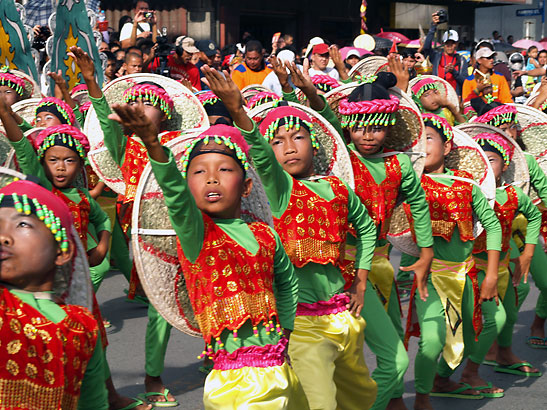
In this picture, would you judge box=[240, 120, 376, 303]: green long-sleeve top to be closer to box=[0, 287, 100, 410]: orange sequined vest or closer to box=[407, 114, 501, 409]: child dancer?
box=[407, 114, 501, 409]: child dancer

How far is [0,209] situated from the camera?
268 cm

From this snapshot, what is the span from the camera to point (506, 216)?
5.92m

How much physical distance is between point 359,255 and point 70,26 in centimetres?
592

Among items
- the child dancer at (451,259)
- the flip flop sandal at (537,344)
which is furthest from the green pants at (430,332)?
the flip flop sandal at (537,344)

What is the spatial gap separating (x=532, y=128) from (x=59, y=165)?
391 cm

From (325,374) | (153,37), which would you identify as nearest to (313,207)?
(325,374)

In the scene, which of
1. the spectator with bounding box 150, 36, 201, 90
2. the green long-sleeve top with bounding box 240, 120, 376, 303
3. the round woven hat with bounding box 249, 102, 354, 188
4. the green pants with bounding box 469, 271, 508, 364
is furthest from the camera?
the spectator with bounding box 150, 36, 201, 90

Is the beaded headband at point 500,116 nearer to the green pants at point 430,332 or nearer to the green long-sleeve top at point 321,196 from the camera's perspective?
the green pants at point 430,332

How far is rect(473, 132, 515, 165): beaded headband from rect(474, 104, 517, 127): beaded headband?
0.70 metres

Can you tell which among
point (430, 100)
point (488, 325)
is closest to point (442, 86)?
point (430, 100)

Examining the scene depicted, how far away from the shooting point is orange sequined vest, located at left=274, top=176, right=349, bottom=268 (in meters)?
4.26

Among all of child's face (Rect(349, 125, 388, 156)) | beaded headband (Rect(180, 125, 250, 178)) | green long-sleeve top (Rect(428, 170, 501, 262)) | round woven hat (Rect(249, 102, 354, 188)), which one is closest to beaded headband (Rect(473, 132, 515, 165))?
green long-sleeve top (Rect(428, 170, 501, 262))

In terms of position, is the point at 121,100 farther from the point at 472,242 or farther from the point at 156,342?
the point at 472,242

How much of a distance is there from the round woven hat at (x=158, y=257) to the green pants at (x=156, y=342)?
1619 millimetres
